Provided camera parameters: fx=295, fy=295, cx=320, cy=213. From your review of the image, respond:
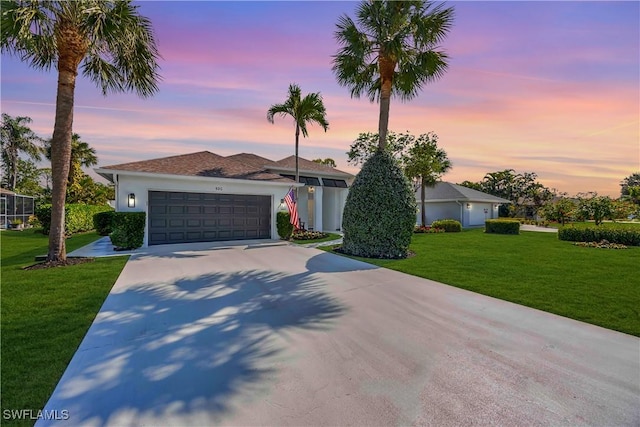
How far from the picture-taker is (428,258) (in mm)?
10055

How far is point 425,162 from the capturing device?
72.7 ft

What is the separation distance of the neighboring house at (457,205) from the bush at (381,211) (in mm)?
16529

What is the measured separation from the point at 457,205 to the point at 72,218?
95.4 ft

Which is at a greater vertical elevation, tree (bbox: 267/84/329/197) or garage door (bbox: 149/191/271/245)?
tree (bbox: 267/84/329/197)

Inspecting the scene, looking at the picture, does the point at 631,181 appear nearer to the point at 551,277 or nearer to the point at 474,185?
the point at 474,185

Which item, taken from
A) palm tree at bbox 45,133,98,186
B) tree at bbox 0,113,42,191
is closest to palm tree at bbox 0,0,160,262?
palm tree at bbox 45,133,98,186

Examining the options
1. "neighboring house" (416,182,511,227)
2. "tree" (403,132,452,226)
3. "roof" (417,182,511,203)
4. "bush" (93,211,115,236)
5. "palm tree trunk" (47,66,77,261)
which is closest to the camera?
"palm tree trunk" (47,66,77,261)

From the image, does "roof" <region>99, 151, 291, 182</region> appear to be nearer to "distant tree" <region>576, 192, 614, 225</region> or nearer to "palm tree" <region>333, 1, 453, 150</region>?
"palm tree" <region>333, 1, 453, 150</region>

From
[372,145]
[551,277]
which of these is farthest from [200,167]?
[372,145]

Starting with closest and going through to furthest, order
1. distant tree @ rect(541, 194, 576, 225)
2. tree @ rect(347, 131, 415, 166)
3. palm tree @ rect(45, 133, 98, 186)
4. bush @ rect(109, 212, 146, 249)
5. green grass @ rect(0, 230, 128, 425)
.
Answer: green grass @ rect(0, 230, 128, 425) → bush @ rect(109, 212, 146, 249) → distant tree @ rect(541, 194, 576, 225) → palm tree @ rect(45, 133, 98, 186) → tree @ rect(347, 131, 415, 166)

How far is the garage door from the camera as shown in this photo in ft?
39.3

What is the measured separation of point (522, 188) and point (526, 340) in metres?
47.6

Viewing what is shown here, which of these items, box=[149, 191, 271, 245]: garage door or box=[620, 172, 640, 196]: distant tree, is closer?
box=[149, 191, 271, 245]: garage door

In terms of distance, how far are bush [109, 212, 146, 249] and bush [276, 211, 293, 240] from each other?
5.67 m
